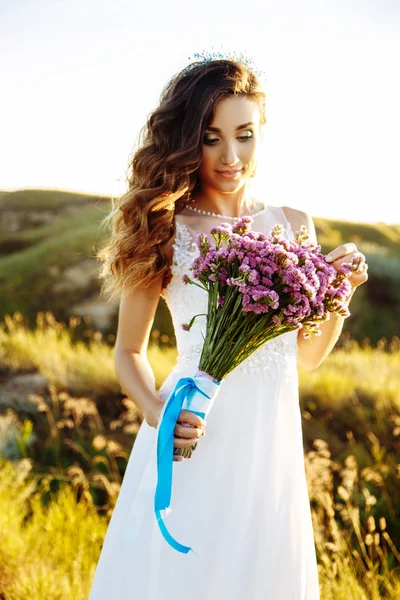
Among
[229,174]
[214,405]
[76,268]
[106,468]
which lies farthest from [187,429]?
[76,268]

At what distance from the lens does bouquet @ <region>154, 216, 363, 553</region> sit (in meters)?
2.17

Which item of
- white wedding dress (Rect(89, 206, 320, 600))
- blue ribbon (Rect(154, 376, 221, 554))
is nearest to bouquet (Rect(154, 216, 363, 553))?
blue ribbon (Rect(154, 376, 221, 554))

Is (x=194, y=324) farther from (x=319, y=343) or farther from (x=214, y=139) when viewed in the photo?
(x=214, y=139)

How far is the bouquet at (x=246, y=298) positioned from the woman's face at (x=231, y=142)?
2.17 ft

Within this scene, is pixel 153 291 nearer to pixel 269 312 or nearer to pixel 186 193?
pixel 186 193

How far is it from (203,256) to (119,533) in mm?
1283

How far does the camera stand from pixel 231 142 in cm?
295

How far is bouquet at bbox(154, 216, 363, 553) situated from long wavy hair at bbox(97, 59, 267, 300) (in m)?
0.68

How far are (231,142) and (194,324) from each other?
2.69 feet

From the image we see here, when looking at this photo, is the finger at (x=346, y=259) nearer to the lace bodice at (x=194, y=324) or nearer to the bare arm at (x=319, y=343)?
the bare arm at (x=319, y=343)

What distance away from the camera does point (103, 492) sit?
6.09 metres

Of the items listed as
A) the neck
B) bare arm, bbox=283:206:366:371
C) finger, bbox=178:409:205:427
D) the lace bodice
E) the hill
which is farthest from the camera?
the hill

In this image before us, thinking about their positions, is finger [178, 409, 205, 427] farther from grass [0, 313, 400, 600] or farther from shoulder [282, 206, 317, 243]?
grass [0, 313, 400, 600]

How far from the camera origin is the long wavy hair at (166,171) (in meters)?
2.96
